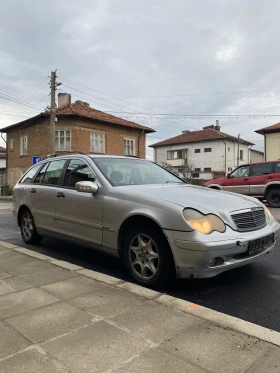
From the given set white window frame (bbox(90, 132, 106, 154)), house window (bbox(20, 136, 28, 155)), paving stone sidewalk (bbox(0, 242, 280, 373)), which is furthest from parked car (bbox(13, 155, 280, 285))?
house window (bbox(20, 136, 28, 155))

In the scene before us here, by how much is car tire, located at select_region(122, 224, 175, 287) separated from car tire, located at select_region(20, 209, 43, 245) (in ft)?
8.22

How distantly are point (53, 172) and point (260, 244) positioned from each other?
3.37 m

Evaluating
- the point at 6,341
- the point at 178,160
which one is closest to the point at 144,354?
the point at 6,341

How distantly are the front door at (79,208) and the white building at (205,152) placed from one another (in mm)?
39755

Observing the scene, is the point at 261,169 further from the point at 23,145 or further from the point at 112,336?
the point at 23,145

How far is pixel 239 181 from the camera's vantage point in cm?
1345

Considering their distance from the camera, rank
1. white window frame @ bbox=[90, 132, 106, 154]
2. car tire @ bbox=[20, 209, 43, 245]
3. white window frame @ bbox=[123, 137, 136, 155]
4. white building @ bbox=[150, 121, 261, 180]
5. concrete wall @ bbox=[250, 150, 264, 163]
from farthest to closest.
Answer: concrete wall @ bbox=[250, 150, 264, 163] < white building @ bbox=[150, 121, 261, 180] < white window frame @ bbox=[123, 137, 136, 155] < white window frame @ bbox=[90, 132, 106, 154] < car tire @ bbox=[20, 209, 43, 245]

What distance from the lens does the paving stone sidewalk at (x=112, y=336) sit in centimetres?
216

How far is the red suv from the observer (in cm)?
1258

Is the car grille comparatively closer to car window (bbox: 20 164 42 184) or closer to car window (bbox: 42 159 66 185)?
car window (bbox: 42 159 66 185)

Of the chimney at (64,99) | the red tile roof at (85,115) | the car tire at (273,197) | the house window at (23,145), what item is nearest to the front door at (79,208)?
the car tire at (273,197)

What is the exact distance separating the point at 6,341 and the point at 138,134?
2914cm

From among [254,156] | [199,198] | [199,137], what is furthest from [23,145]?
[254,156]

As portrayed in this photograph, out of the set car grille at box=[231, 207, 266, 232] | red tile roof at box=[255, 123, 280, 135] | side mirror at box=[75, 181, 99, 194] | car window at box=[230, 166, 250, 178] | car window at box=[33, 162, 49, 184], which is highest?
red tile roof at box=[255, 123, 280, 135]
